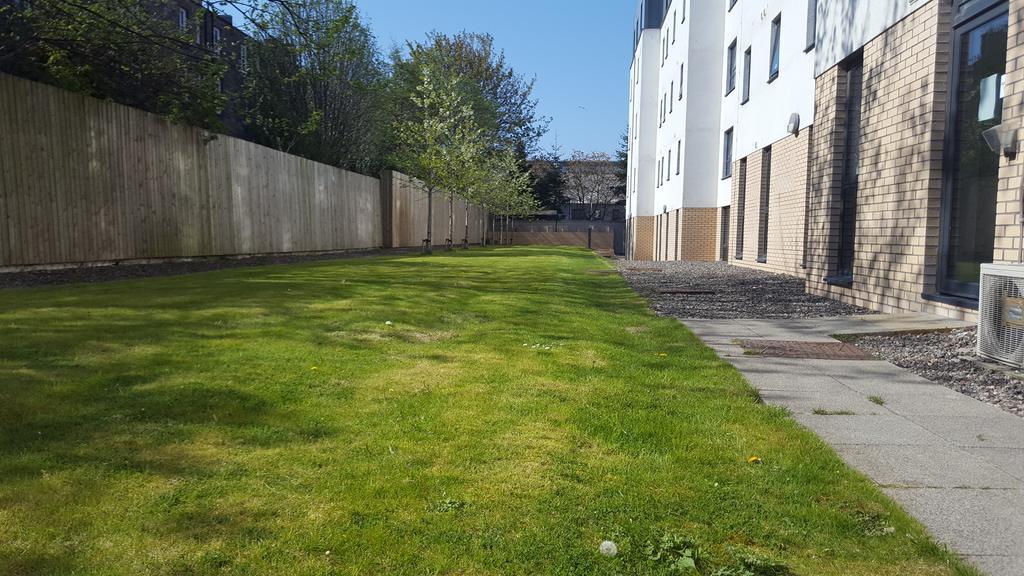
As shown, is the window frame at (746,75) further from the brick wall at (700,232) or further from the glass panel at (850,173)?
the glass panel at (850,173)

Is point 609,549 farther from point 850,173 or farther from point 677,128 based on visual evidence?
point 677,128

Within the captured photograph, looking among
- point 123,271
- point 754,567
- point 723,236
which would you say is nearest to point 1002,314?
point 754,567

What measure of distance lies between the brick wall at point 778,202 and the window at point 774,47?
1727 millimetres

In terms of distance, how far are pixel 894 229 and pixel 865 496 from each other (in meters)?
6.86

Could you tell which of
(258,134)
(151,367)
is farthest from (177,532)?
(258,134)

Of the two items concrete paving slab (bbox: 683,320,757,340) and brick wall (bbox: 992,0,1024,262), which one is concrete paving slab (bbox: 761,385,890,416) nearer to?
concrete paving slab (bbox: 683,320,757,340)

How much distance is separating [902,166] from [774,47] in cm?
831

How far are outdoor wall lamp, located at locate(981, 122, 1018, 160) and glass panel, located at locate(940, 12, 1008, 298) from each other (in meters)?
0.60

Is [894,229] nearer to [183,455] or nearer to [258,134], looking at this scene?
[183,455]

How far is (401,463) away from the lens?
3.00 meters

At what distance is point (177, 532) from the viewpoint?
2307mm

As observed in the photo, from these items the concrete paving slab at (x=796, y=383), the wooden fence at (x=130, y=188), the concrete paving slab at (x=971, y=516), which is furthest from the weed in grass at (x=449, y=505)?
the wooden fence at (x=130, y=188)

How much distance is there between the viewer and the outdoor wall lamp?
20.5ft

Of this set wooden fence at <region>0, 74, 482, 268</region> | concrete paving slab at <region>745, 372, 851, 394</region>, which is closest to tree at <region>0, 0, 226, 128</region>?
wooden fence at <region>0, 74, 482, 268</region>
